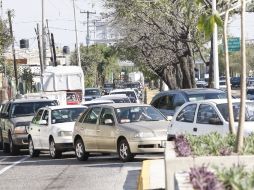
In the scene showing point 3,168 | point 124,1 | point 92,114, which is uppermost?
point 124,1

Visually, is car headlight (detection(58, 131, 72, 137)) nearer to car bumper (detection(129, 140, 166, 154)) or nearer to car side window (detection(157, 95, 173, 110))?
car side window (detection(157, 95, 173, 110))

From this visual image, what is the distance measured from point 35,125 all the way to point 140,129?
6200mm

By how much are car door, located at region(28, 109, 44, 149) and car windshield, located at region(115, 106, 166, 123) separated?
14.8 ft

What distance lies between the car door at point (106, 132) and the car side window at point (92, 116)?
0.26 m

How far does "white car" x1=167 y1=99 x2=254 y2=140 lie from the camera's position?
15.5m

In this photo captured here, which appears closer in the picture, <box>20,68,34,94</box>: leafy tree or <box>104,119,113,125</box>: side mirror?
<box>104,119,113,125</box>: side mirror

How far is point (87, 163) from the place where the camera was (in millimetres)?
19578

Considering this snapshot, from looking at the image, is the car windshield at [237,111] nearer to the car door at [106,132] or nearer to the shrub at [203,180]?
the car door at [106,132]

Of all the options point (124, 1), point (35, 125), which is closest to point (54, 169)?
point (35, 125)

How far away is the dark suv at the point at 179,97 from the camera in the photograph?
74.6 ft

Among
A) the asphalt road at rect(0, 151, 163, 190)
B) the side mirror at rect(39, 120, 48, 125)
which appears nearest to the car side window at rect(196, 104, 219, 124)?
the asphalt road at rect(0, 151, 163, 190)

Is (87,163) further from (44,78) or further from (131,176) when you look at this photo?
(44,78)

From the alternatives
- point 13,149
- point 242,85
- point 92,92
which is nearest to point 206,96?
Answer: point 13,149

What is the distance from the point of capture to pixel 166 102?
24469 mm
